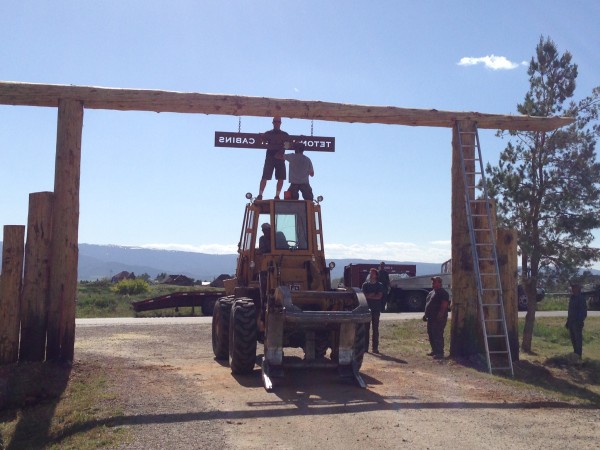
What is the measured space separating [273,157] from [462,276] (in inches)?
172

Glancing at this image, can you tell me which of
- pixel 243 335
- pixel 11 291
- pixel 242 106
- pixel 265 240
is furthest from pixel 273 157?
pixel 11 291

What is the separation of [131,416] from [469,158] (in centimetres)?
841

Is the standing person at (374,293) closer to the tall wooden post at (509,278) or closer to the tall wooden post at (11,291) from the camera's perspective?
the tall wooden post at (509,278)

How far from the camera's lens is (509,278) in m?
13.9

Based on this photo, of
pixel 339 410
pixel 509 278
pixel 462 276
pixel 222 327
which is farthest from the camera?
pixel 509 278

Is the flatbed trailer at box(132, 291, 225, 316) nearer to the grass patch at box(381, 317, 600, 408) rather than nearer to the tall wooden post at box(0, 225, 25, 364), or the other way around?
the grass patch at box(381, 317, 600, 408)

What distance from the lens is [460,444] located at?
24.3 feet

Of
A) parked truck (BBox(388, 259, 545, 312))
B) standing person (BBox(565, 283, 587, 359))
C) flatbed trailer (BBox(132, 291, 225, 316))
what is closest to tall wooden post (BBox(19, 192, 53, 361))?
standing person (BBox(565, 283, 587, 359))

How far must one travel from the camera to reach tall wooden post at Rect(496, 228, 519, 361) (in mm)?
13719

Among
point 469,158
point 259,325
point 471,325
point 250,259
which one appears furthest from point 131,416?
point 469,158

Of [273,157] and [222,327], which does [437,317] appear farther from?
[273,157]

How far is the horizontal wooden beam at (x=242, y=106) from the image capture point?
11883 millimetres

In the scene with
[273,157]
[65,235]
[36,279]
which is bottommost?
[36,279]

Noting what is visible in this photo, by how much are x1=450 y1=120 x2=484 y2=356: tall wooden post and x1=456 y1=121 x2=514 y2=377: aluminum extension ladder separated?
6 cm
